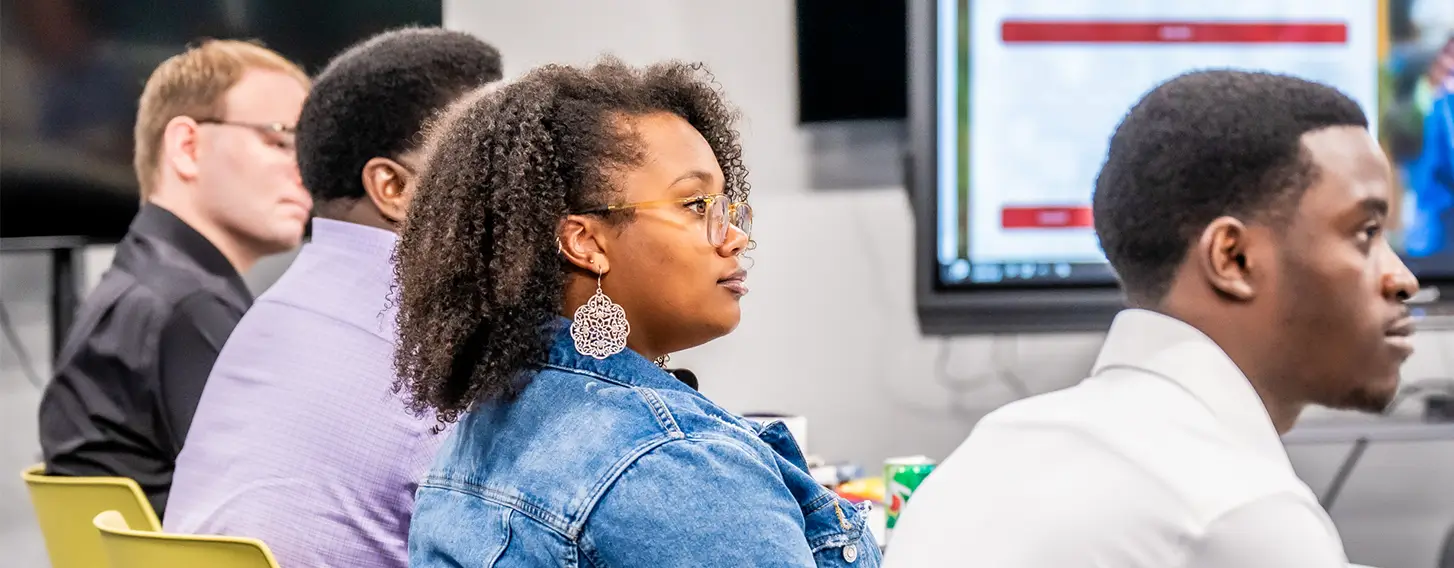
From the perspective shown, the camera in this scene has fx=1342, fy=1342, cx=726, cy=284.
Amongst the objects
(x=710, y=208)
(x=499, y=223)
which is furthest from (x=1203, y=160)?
(x=499, y=223)

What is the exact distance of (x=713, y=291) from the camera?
3.93ft

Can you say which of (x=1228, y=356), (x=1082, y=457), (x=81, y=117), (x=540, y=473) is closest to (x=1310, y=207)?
(x=1228, y=356)

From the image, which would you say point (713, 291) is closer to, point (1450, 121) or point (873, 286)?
point (873, 286)

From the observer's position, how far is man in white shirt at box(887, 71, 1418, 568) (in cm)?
82

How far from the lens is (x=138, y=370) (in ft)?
6.55

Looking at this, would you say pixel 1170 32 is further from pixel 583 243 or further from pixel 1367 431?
pixel 583 243

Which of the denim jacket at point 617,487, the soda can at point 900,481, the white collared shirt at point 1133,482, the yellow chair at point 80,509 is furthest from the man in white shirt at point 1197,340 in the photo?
the yellow chair at point 80,509

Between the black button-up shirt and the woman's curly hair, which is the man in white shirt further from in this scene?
the black button-up shirt

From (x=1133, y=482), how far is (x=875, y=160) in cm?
222

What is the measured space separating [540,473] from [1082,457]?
1.36 ft

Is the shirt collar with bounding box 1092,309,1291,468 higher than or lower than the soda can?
higher

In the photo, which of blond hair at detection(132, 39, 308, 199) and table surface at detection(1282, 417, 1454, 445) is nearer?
blond hair at detection(132, 39, 308, 199)

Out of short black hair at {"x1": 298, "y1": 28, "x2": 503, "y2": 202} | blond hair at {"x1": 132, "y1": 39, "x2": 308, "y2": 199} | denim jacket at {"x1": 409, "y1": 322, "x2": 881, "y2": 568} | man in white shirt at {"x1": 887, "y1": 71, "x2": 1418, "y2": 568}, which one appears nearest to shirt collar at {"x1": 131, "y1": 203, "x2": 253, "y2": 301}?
blond hair at {"x1": 132, "y1": 39, "x2": 308, "y2": 199}

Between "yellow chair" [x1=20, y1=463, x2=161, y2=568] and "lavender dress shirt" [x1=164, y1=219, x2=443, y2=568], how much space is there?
0.13m
